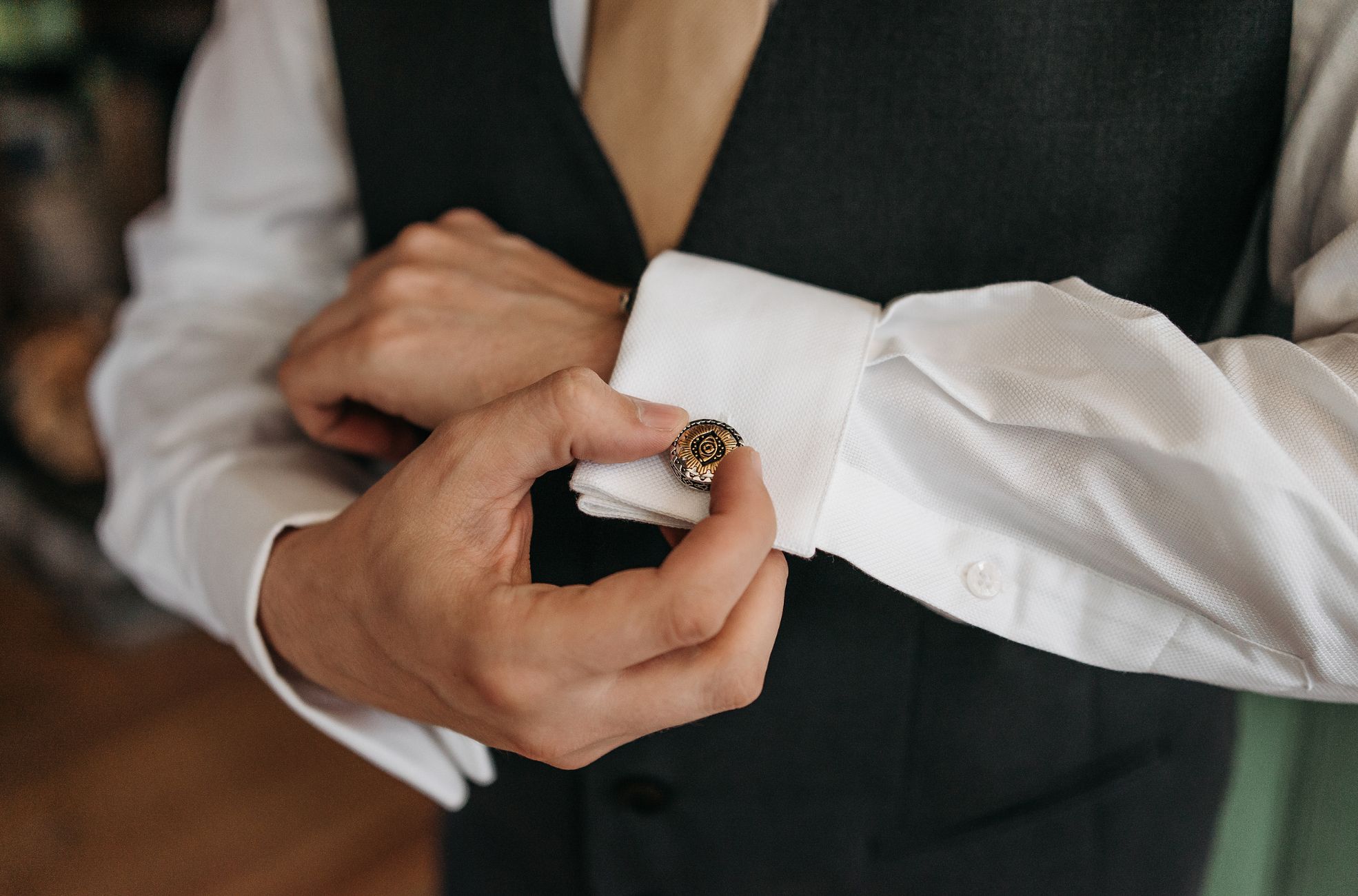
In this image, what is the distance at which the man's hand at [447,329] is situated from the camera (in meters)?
0.53

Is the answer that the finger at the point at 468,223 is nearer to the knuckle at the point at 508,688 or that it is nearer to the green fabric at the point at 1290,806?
the knuckle at the point at 508,688

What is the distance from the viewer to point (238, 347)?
80 centimetres

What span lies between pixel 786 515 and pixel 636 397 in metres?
0.10

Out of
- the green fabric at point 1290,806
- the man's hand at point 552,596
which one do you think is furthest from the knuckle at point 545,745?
the green fabric at point 1290,806

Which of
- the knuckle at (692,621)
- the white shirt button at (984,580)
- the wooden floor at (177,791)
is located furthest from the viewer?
the wooden floor at (177,791)

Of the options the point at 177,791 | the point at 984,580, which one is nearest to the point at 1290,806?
the point at 984,580

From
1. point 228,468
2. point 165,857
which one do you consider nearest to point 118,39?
point 165,857

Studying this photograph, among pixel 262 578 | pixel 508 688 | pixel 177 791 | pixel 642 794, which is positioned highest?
pixel 508 688

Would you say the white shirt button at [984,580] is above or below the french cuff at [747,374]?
below

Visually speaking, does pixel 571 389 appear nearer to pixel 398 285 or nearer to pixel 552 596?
pixel 552 596

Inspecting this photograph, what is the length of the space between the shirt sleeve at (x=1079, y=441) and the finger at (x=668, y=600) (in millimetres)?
70

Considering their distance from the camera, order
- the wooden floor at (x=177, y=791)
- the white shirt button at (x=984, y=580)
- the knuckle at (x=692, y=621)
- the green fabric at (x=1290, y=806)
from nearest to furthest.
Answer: the knuckle at (x=692, y=621), the white shirt button at (x=984, y=580), the green fabric at (x=1290, y=806), the wooden floor at (x=177, y=791)

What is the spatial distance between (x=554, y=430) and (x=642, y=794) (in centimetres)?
37

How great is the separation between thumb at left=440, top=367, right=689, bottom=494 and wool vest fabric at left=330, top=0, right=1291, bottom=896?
59 millimetres
